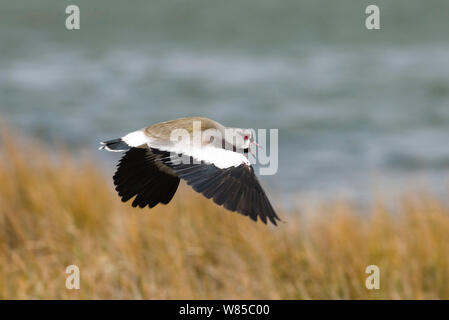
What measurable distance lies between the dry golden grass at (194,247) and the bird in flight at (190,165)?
2388mm

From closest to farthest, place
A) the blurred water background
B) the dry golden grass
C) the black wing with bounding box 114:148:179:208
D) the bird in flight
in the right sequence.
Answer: the bird in flight, the black wing with bounding box 114:148:179:208, the dry golden grass, the blurred water background

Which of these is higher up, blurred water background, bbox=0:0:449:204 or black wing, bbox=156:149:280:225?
blurred water background, bbox=0:0:449:204

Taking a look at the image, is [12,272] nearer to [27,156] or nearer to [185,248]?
[185,248]

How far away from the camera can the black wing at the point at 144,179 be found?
7.20ft

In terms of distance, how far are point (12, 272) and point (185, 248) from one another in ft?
3.91

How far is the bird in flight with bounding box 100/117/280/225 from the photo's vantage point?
6.82 feet

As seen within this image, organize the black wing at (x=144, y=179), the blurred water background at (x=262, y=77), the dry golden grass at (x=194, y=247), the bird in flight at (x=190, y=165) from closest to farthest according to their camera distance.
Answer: the bird in flight at (x=190, y=165), the black wing at (x=144, y=179), the dry golden grass at (x=194, y=247), the blurred water background at (x=262, y=77)

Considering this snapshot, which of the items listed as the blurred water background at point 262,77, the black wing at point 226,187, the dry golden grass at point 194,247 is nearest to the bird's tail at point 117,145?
the black wing at point 226,187

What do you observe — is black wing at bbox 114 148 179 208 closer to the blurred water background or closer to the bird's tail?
the bird's tail

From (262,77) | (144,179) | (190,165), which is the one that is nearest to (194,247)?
(144,179)

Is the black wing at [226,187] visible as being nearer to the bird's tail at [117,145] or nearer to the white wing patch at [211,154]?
the white wing patch at [211,154]

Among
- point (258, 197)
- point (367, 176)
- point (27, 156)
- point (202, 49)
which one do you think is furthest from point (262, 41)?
point (258, 197)

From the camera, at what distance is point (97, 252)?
17.4ft

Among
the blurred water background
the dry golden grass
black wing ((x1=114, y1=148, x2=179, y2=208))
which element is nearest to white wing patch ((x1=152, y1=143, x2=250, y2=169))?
black wing ((x1=114, y1=148, x2=179, y2=208))
